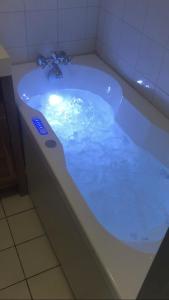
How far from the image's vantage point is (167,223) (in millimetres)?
1370

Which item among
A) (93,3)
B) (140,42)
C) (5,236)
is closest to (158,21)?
(140,42)

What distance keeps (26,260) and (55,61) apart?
4.02ft

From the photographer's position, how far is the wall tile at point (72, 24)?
6.00 ft

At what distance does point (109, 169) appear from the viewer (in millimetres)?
1618

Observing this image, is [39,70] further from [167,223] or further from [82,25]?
[167,223]

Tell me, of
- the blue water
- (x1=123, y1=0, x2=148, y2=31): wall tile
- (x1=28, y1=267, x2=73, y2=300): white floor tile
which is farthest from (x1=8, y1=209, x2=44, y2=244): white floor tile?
(x1=123, y1=0, x2=148, y2=31): wall tile

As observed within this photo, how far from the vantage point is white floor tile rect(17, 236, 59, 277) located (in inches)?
57.3

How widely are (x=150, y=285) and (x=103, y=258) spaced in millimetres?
369

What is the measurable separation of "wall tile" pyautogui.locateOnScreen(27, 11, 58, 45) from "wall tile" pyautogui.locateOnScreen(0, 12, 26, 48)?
0.15 feet

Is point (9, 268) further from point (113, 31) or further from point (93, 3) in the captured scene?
point (93, 3)

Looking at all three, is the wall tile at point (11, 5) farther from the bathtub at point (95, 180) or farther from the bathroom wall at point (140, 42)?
the bathroom wall at point (140, 42)

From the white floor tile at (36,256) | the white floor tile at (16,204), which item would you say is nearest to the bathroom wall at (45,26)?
the white floor tile at (16,204)

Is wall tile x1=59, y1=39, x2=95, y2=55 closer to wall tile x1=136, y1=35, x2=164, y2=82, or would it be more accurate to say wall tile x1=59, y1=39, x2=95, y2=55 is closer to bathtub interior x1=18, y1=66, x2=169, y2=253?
bathtub interior x1=18, y1=66, x2=169, y2=253

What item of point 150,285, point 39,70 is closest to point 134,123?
point 39,70
